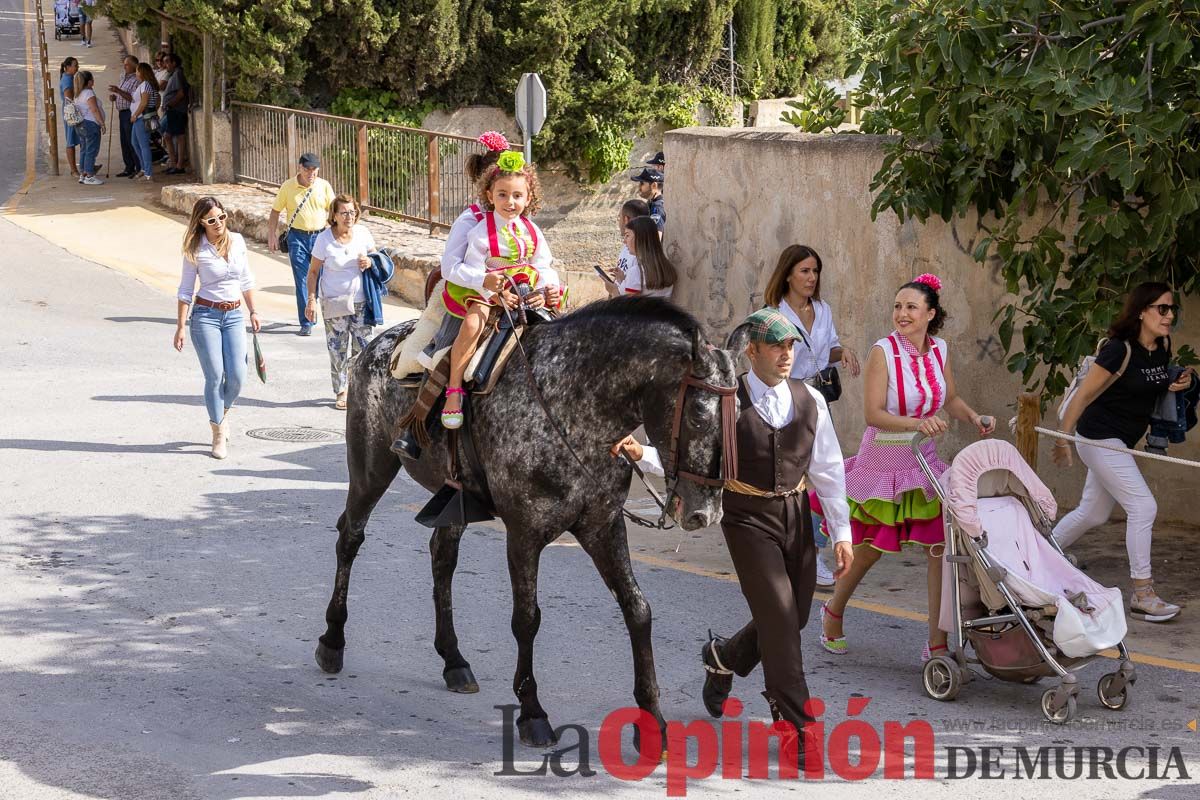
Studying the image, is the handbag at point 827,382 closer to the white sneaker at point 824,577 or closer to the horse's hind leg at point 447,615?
the white sneaker at point 824,577

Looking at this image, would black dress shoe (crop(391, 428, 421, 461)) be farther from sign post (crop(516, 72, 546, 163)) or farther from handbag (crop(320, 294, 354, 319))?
sign post (crop(516, 72, 546, 163))

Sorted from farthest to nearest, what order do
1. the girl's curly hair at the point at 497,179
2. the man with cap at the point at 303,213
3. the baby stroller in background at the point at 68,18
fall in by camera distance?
1. the baby stroller in background at the point at 68,18
2. the man with cap at the point at 303,213
3. the girl's curly hair at the point at 497,179

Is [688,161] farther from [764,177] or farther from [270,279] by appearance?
[270,279]

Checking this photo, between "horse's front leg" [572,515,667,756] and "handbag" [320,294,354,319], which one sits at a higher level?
"handbag" [320,294,354,319]

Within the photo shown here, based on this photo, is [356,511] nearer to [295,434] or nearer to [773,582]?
[773,582]

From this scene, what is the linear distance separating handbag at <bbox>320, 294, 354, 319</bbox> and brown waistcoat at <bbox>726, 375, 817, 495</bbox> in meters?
7.92

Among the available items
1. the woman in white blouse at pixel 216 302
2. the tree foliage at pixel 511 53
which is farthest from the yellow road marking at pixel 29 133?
the woman in white blouse at pixel 216 302

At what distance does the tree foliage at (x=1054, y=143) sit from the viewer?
772cm

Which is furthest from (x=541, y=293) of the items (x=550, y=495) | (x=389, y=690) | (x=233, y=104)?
(x=233, y=104)

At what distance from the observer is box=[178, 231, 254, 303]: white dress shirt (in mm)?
11539

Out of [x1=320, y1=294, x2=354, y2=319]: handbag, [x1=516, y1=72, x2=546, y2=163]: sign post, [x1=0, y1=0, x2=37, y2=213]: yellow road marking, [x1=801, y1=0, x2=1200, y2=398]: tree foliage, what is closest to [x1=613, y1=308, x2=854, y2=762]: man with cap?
[x1=801, y1=0, x2=1200, y2=398]: tree foliage

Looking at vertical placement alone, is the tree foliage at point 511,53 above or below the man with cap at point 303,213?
above

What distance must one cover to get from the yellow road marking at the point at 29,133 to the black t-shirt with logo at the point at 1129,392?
19578mm

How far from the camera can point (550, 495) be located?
21.0 feet
